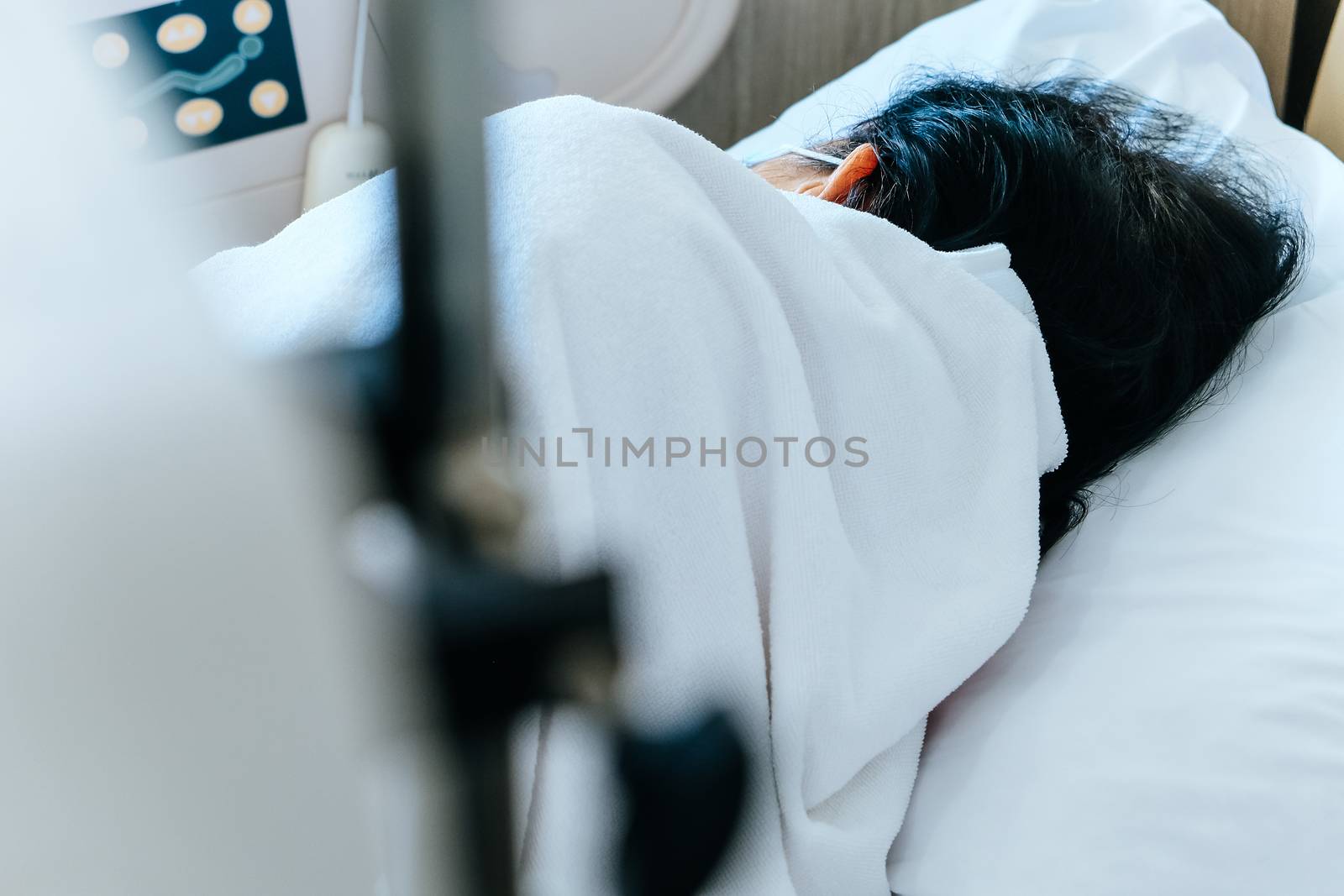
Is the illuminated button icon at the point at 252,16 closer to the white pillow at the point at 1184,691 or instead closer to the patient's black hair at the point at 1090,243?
the patient's black hair at the point at 1090,243

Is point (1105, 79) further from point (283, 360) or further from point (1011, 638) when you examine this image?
point (283, 360)

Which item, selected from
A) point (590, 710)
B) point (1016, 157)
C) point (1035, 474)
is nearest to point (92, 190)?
point (590, 710)

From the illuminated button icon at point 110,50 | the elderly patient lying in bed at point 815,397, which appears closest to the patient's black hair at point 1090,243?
the elderly patient lying in bed at point 815,397

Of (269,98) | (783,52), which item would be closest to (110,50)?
(269,98)

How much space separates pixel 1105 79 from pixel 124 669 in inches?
43.2

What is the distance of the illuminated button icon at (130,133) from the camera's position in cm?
13

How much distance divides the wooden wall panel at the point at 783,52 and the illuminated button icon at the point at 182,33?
2.07 feet

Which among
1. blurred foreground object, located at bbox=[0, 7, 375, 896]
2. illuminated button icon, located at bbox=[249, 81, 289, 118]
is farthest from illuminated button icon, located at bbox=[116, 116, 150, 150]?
illuminated button icon, located at bbox=[249, 81, 289, 118]

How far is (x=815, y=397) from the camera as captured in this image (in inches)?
22.2

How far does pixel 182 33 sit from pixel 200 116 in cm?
9

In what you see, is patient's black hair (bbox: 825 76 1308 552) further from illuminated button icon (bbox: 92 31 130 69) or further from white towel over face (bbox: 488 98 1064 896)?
illuminated button icon (bbox: 92 31 130 69)

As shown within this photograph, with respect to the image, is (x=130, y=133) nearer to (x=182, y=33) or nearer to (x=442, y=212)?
(x=442, y=212)

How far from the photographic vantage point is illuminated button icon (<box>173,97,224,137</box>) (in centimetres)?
103

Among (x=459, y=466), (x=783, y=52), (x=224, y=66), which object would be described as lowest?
(x=783, y=52)
